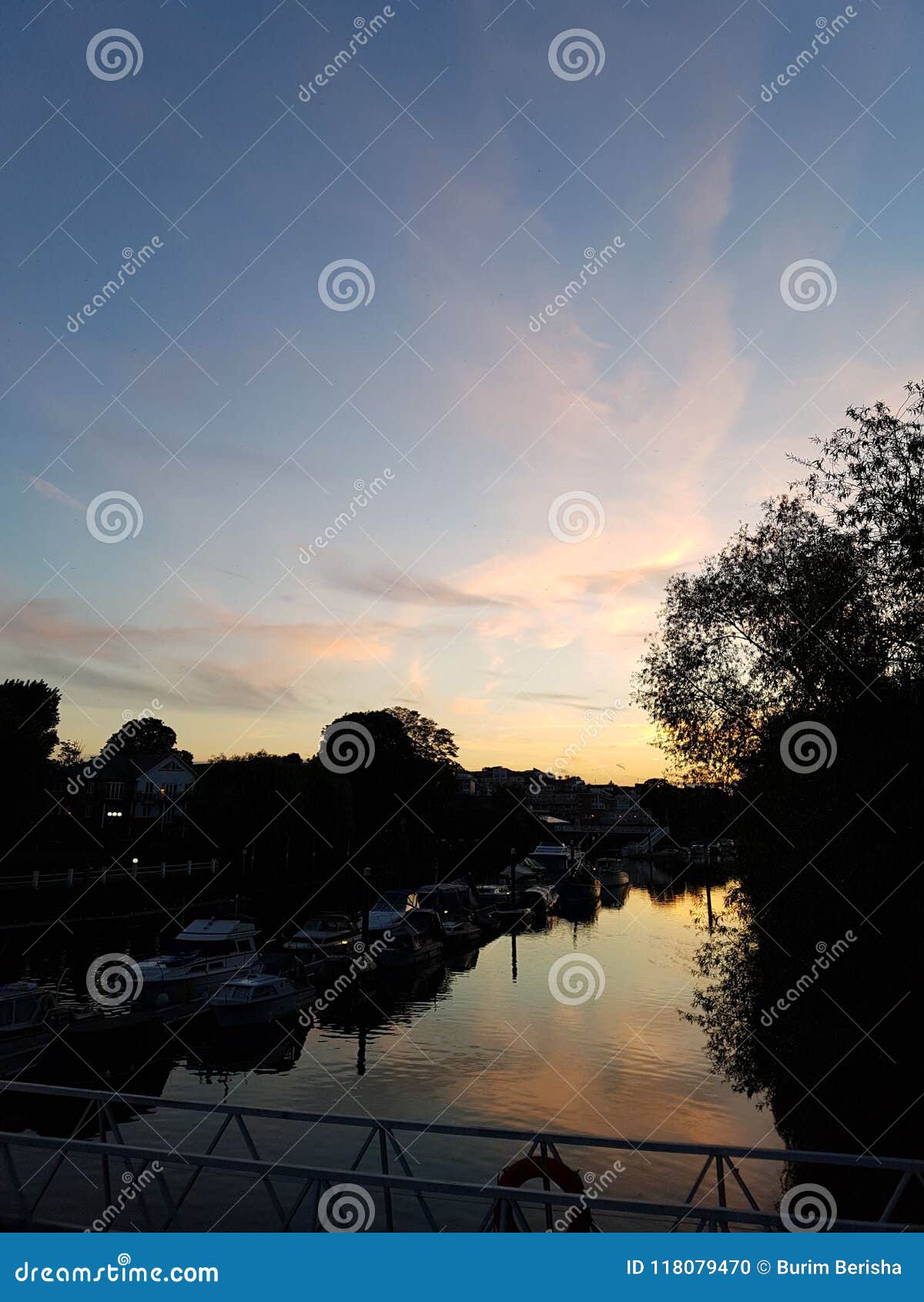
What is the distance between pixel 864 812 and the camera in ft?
57.4

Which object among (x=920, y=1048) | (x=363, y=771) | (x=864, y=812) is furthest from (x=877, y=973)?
(x=363, y=771)

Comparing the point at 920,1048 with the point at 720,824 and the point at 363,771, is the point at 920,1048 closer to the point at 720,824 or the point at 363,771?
the point at 720,824

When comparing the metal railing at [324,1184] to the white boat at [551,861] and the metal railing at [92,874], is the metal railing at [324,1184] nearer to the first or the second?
the metal railing at [92,874]

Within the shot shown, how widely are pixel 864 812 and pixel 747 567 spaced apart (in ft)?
40.7

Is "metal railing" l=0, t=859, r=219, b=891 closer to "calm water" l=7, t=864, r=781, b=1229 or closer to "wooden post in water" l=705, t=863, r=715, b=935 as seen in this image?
"calm water" l=7, t=864, r=781, b=1229

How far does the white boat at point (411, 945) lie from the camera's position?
52.7 metres

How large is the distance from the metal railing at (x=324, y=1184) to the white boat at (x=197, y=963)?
14.4m

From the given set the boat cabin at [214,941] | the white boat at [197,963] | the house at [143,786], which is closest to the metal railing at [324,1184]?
the white boat at [197,963]

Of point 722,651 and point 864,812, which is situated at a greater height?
point 722,651

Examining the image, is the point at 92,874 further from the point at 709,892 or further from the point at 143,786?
the point at 143,786

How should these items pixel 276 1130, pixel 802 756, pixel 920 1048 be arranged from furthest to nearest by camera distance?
pixel 276 1130
pixel 802 756
pixel 920 1048

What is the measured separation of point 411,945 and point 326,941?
492 cm

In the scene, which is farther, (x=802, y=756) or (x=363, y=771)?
(x=363, y=771)

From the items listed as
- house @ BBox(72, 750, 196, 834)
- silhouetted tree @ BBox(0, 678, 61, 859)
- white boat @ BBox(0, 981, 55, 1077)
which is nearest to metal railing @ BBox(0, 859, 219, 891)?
silhouetted tree @ BBox(0, 678, 61, 859)
